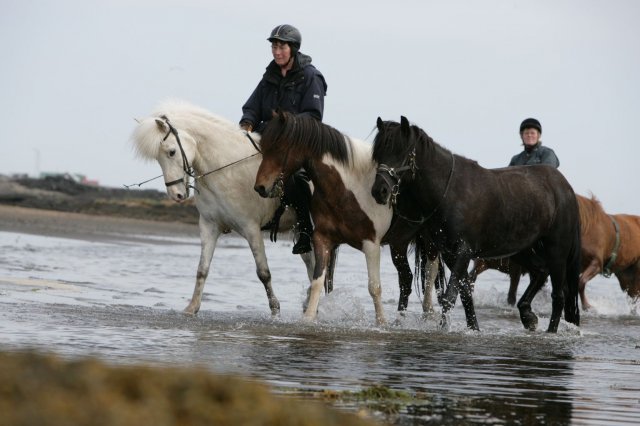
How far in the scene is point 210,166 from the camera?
11062mm

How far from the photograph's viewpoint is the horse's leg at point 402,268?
1155cm

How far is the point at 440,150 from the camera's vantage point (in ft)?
34.2

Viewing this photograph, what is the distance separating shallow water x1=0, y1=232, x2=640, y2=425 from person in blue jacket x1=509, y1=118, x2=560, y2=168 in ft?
6.76

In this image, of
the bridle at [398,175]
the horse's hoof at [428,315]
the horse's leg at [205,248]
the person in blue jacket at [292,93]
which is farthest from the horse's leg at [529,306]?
the horse's leg at [205,248]

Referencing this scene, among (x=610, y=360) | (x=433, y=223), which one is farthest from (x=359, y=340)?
(x=610, y=360)

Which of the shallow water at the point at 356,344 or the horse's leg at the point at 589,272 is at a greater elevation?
the horse's leg at the point at 589,272

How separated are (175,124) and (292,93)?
1.24m

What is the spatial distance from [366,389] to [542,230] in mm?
5675

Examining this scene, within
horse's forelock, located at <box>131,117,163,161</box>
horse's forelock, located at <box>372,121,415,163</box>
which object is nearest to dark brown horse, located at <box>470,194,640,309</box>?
horse's forelock, located at <box>372,121,415,163</box>

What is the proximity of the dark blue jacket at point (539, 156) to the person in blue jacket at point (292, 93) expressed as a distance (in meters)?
3.54

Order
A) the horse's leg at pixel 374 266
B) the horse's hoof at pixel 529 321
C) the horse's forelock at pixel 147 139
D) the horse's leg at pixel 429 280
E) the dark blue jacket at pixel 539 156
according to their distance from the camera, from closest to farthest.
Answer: the horse's leg at pixel 374 266 → the horse's forelock at pixel 147 139 → the horse's hoof at pixel 529 321 → the horse's leg at pixel 429 280 → the dark blue jacket at pixel 539 156

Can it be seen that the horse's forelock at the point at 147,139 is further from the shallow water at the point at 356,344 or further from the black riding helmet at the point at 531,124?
the black riding helmet at the point at 531,124

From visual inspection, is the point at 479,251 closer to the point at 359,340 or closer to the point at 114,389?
the point at 359,340

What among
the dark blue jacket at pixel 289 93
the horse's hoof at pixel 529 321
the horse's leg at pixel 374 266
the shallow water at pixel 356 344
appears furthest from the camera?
the horse's hoof at pixel 529 321
